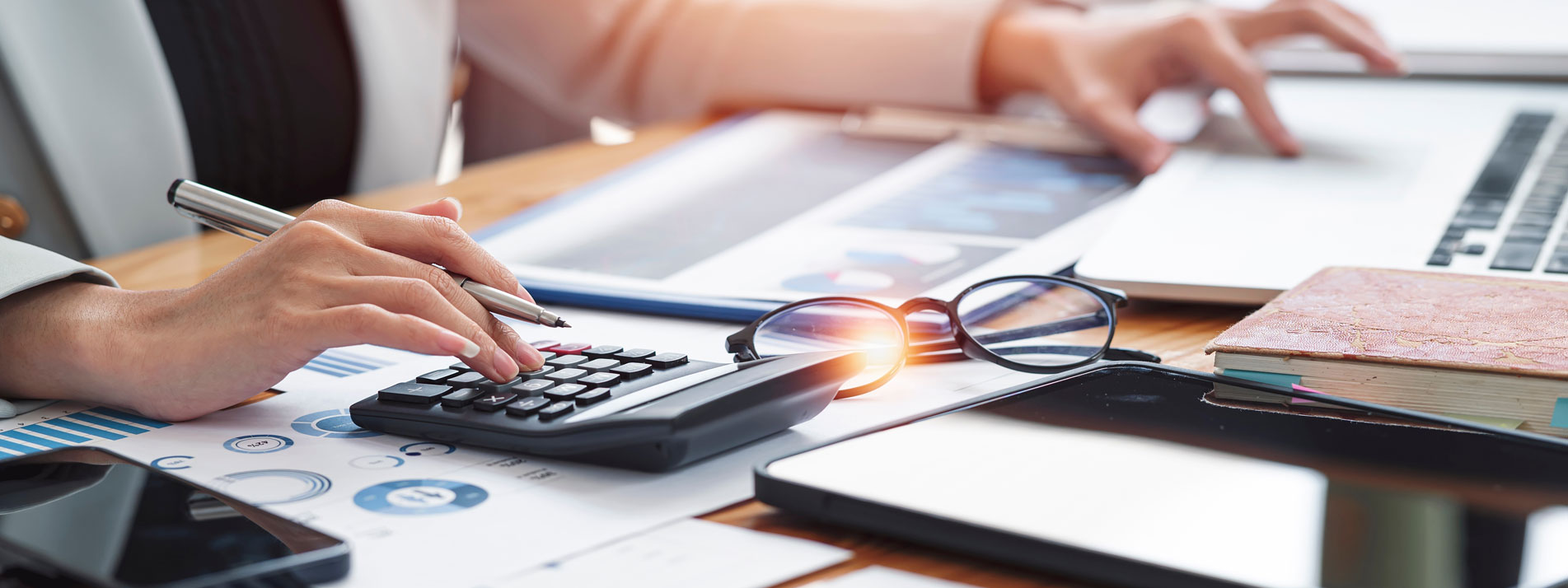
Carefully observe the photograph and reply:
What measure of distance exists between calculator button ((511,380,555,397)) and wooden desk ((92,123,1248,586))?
0.29 feet

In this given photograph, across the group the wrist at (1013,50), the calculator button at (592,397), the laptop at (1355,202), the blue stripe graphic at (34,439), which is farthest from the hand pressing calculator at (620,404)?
the wrist at (1013,50)

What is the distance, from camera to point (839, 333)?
0.54 metres

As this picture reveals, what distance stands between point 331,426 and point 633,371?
118 mm

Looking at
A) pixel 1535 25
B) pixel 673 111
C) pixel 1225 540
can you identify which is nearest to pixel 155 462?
pixel 1225 540

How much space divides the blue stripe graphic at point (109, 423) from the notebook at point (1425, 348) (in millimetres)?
389

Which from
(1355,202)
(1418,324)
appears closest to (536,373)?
(1418,324)

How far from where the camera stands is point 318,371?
525 millimetres

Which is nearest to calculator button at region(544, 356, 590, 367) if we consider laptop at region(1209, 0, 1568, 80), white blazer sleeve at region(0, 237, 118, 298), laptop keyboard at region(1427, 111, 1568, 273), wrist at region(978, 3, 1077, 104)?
white blazer sleeve at region(0, 237, 118, 298)

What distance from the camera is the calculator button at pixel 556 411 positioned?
401 mm

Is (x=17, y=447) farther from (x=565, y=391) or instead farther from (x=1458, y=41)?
(x=1458, y=41)

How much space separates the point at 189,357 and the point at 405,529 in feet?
0.50

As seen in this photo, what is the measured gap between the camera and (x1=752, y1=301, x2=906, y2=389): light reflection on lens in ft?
1.65

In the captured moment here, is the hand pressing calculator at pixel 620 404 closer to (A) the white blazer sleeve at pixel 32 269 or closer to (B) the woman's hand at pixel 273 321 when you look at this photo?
(B) the woman's hand at pixel 273 321

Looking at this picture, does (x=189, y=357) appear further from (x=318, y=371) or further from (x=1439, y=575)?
(x=1439, y=575)
